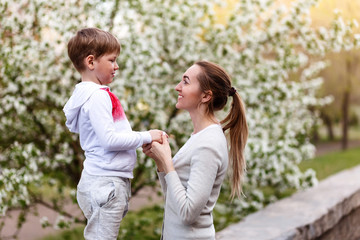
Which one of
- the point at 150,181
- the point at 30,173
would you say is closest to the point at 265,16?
the point at 150,181

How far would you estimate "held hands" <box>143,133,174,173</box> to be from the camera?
2.53 meters

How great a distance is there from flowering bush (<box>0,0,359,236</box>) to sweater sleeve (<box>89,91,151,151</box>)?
2.78m

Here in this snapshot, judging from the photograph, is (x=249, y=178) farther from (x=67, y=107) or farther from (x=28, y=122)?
(x=67, y=107)

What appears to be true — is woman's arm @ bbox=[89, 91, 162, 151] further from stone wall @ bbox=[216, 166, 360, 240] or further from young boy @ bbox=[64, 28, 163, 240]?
stone wall @ bbox=[216, 166, 360, 240]

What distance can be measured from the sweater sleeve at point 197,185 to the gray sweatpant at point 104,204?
0.90 ft

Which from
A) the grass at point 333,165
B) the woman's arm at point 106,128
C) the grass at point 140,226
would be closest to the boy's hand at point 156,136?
the woman's arm at point 106,128

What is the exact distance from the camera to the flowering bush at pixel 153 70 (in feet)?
18.0

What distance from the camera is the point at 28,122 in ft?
20.3

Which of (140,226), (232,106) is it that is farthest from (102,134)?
(140,226)

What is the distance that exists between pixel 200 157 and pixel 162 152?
22 centimetres

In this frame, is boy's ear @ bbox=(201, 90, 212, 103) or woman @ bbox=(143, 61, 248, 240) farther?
boy's ear @ bbox=(201, 90, 212, 103)

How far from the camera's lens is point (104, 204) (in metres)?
2.46

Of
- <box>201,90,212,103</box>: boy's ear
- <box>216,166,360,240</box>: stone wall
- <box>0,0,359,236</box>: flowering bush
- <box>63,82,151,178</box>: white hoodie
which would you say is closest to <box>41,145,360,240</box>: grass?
<box>0,0,359,236</box>: flowering bush

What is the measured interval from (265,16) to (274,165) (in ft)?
6.82
